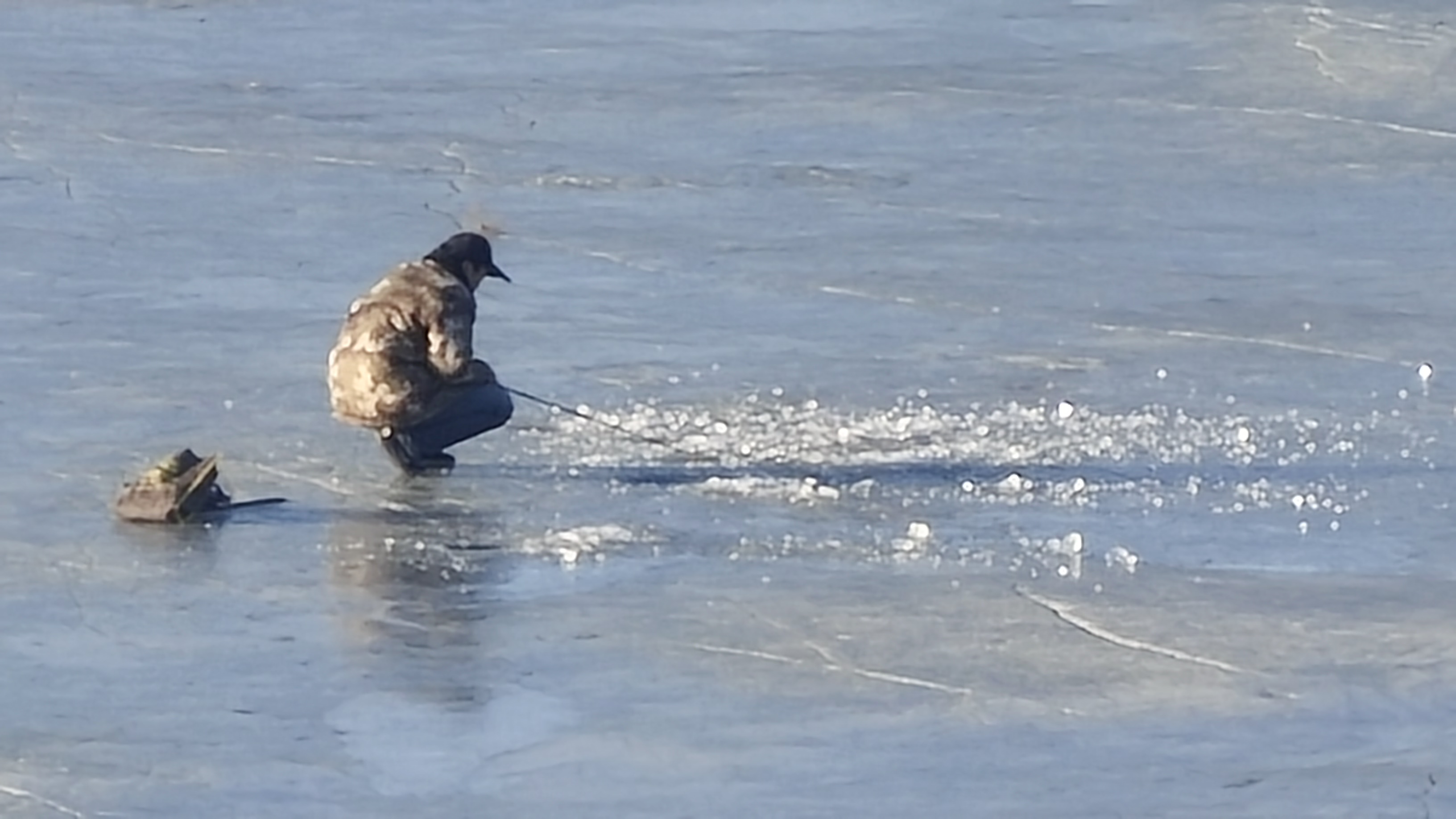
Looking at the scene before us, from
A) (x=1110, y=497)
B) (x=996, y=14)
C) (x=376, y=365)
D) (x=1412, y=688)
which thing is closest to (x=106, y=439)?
(x=376, y=365)

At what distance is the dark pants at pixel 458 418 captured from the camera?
29.5 feet

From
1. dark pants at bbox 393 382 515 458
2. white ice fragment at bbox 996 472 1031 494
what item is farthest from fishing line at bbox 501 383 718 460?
white ice fragment at bbox 996 472 1031 494

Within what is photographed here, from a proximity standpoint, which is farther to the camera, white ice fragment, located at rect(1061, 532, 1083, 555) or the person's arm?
the person's arm

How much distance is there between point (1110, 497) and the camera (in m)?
8.78

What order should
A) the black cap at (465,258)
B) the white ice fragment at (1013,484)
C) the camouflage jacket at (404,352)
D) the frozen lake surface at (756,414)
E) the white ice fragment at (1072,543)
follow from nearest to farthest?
the frozen lake surface at (756,414), the white ice fragment at (1072,543), the white ice fragment at (1013,484), the camouflage jacket at (404,352), the black cap at (465,258)

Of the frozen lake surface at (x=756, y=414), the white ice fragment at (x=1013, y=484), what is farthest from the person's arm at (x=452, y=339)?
the white ice fragment at (x=1013, y=484)

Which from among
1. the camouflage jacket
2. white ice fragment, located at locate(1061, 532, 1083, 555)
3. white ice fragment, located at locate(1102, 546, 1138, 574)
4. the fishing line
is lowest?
the fishing line

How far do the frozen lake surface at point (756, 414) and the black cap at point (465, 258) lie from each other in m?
0.48

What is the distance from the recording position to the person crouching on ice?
354 inches

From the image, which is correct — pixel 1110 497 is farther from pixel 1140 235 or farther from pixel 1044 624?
pixel 1140 235

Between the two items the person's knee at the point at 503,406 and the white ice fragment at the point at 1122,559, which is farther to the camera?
the person's knee at the point at 503,406

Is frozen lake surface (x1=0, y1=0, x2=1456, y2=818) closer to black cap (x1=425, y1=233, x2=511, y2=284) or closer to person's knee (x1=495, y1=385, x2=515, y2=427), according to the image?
person's knee (x1=495, y1=385, x2=515, y2=427)

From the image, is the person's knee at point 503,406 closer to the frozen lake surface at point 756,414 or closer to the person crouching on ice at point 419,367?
the person crouching on ice at point 419,367

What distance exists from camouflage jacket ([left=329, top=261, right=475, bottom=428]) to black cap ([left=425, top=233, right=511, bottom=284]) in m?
0.05
